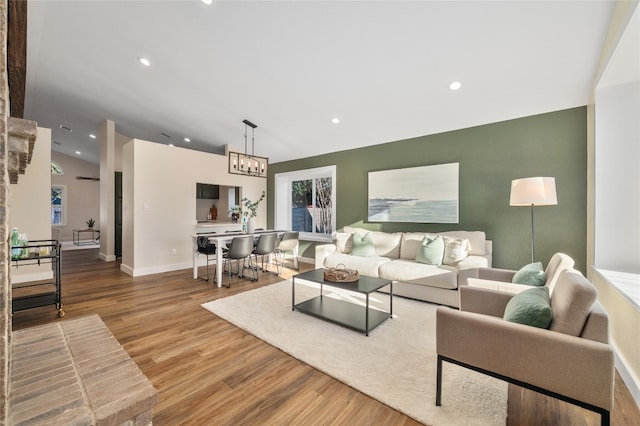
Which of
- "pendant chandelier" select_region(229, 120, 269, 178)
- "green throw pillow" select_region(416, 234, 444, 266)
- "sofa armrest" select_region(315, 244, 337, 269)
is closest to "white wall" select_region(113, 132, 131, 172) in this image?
"pendant chandelier" select_region(229, 120, 269, 178)

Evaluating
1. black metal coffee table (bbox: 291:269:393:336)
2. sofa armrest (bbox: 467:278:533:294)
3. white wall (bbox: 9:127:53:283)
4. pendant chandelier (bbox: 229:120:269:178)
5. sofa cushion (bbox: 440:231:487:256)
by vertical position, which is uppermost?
pendant chandelier (bbox: 229:120:269:178)

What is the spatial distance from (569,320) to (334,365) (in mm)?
1537

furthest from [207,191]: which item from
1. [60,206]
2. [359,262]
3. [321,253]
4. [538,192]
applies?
[538,192]

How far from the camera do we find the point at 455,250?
3.62m

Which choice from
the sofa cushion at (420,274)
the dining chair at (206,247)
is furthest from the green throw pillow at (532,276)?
the dining chair at (206,247)

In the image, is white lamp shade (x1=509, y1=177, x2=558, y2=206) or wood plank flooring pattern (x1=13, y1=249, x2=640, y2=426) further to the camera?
white lamp shade (x1=509, y1=177, x2=558, y2=206)

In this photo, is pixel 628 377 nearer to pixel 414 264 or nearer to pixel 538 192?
pixel 538 192

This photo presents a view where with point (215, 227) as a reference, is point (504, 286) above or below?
below

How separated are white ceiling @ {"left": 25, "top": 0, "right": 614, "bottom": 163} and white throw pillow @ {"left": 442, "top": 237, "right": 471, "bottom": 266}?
1819 mm

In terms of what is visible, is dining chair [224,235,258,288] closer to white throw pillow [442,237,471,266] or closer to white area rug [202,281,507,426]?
white area rug [202,281,507,426]

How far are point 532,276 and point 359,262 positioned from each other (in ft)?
7.18

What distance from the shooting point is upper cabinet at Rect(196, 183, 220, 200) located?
24.1 ft

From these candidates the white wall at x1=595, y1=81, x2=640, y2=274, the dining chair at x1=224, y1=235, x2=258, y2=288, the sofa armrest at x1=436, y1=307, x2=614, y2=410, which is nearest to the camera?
the sofa armrest at x1=436, y1=307, x2=614, y2=410

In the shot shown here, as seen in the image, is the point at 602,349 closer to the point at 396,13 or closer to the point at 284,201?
the point at 396,13
